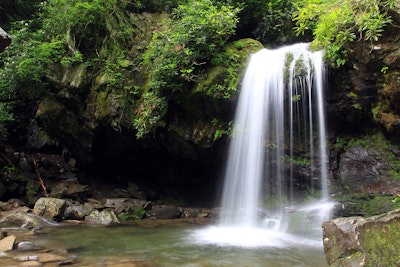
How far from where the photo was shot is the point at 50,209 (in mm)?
9000

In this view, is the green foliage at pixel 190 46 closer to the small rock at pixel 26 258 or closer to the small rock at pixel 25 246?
the small rock at pixel 25 246

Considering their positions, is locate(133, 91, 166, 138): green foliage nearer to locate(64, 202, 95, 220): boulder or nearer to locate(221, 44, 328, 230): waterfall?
locate(221, 44, 328, 230): waterfall

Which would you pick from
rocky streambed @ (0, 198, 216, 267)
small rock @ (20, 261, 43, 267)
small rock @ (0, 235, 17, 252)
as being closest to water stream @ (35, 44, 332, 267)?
rocky streambed @ (0, 198, 216, 267)

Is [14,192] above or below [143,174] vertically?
below

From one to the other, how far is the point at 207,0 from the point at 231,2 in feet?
5.48

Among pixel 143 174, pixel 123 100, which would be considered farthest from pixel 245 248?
pixel 143 174

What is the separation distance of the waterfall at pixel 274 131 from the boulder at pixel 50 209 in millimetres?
4888

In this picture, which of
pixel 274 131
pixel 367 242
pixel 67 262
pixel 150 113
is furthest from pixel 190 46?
pixel 367 242

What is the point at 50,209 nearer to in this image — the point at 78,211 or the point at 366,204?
the point at 78,211

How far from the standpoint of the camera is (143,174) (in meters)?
12.7

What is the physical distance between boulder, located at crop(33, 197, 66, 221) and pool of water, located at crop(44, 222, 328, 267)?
952mm

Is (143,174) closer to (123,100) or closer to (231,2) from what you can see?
(123,100)

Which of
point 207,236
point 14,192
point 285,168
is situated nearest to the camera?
point 207,236

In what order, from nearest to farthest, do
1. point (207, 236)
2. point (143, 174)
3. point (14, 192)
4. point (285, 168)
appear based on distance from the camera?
1. point (207, 236)
2. point (285, 168)
3. point (14, 192)
4. point (143, 174)
